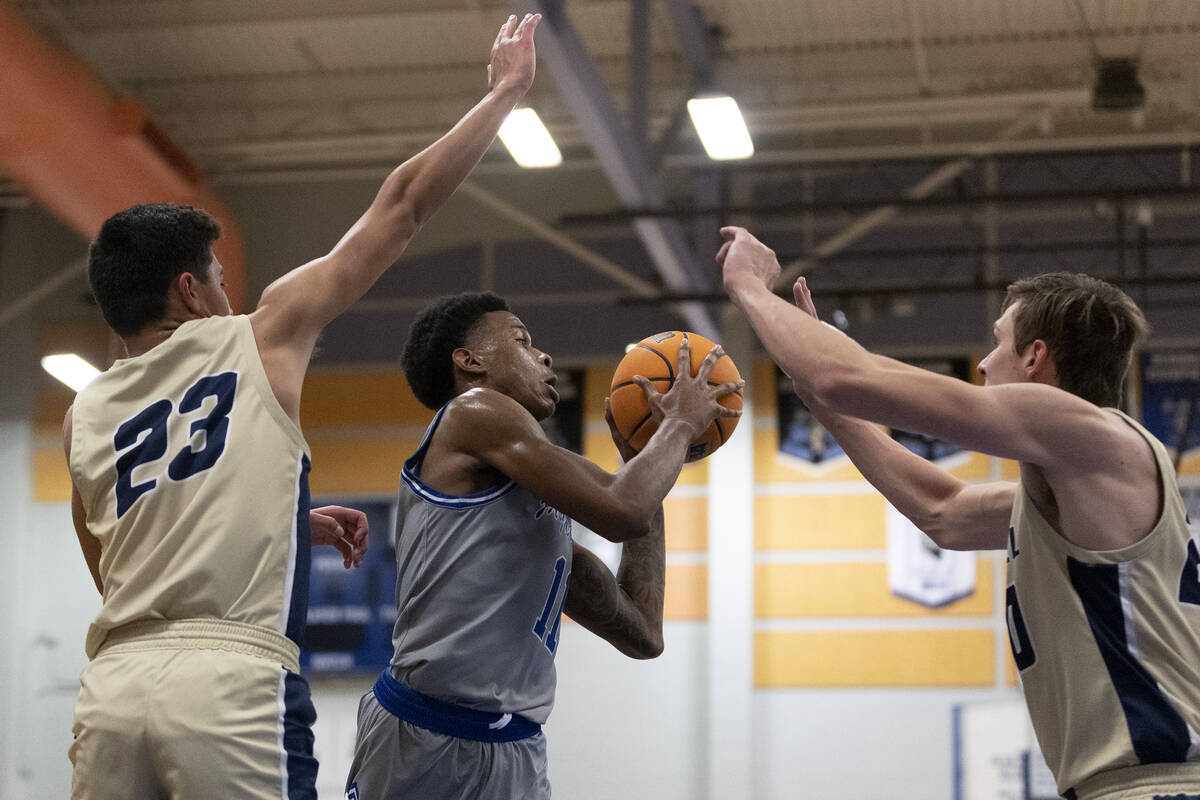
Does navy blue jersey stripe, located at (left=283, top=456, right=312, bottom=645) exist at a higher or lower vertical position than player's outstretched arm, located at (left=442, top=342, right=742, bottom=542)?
lower

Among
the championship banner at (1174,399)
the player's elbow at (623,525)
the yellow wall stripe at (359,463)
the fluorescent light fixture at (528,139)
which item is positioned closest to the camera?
the player's elbow at (623,525)

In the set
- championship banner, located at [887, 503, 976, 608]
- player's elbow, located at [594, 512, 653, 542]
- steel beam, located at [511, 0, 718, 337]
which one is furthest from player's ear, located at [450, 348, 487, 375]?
championship banner, located at [887, 503, 976, 608]

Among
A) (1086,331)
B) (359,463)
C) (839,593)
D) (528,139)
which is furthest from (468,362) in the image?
(359,463)

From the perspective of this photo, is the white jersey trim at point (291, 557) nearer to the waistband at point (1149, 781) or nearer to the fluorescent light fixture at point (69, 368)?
the waistband at point (1149, 781)

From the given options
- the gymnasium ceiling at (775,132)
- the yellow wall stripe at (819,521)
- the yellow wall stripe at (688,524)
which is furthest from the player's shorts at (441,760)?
the yellow wall stripe at (688,524)

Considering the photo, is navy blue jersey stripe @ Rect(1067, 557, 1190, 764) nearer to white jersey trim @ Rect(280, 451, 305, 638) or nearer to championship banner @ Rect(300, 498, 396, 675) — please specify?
white jersey trim @ Rect(280, 451, 305, 638)

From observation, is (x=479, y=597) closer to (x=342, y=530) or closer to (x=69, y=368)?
(x=342, y=530)

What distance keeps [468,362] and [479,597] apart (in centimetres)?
77

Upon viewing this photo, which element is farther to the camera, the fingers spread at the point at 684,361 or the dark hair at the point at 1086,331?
the fingers spread at the point at 684,361

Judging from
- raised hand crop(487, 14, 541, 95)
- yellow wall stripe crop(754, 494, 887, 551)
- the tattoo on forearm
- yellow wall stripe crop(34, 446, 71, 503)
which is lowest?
the tattoo on forearm

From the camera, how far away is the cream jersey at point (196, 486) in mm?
3232

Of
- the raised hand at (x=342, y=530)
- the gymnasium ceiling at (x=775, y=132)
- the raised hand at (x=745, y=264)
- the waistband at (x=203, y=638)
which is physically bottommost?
the waistband at (x=203, y=638)

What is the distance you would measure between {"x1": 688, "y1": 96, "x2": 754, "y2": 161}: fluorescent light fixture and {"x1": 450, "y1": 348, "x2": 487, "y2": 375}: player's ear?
615 cm

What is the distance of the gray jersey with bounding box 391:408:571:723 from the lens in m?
3.74
